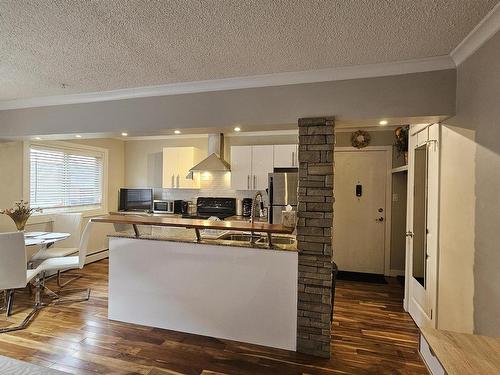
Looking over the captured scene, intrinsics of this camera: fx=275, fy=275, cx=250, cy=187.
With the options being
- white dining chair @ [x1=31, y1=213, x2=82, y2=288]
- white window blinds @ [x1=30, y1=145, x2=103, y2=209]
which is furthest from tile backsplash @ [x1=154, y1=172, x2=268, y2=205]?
white dining chair @ [x1=31, y1=213, x2=82, y2=288]

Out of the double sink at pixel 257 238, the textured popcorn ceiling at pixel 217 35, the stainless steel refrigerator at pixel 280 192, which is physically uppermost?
the textured popcorn ceiling at pixel 217 35

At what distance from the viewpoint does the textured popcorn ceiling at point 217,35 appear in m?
1.57

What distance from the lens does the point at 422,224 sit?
291cm

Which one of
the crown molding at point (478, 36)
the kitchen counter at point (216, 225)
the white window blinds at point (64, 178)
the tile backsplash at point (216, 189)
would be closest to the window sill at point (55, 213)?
the white window blinds at point (64, 178)

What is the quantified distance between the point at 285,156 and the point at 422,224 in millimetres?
2377

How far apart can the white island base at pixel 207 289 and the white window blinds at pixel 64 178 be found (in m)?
2.41

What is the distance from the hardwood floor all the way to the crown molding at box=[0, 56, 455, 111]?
2.26 metres

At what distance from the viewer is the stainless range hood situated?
15.8ft

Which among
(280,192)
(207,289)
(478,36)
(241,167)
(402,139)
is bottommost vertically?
(207,289)

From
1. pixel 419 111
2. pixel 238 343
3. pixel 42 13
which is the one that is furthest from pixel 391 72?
pixel 238 343

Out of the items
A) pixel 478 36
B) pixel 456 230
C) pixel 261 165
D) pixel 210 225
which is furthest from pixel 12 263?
pixel 478 36

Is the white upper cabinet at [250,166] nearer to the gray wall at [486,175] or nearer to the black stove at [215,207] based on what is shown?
the black stove at [215,207]

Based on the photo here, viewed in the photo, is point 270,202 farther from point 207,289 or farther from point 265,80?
point 265,80

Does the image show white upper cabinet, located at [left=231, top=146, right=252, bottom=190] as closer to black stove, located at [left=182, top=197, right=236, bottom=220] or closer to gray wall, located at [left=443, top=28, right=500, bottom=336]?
black stove, located at [left=182, top=197, right=236, bottom=220]
